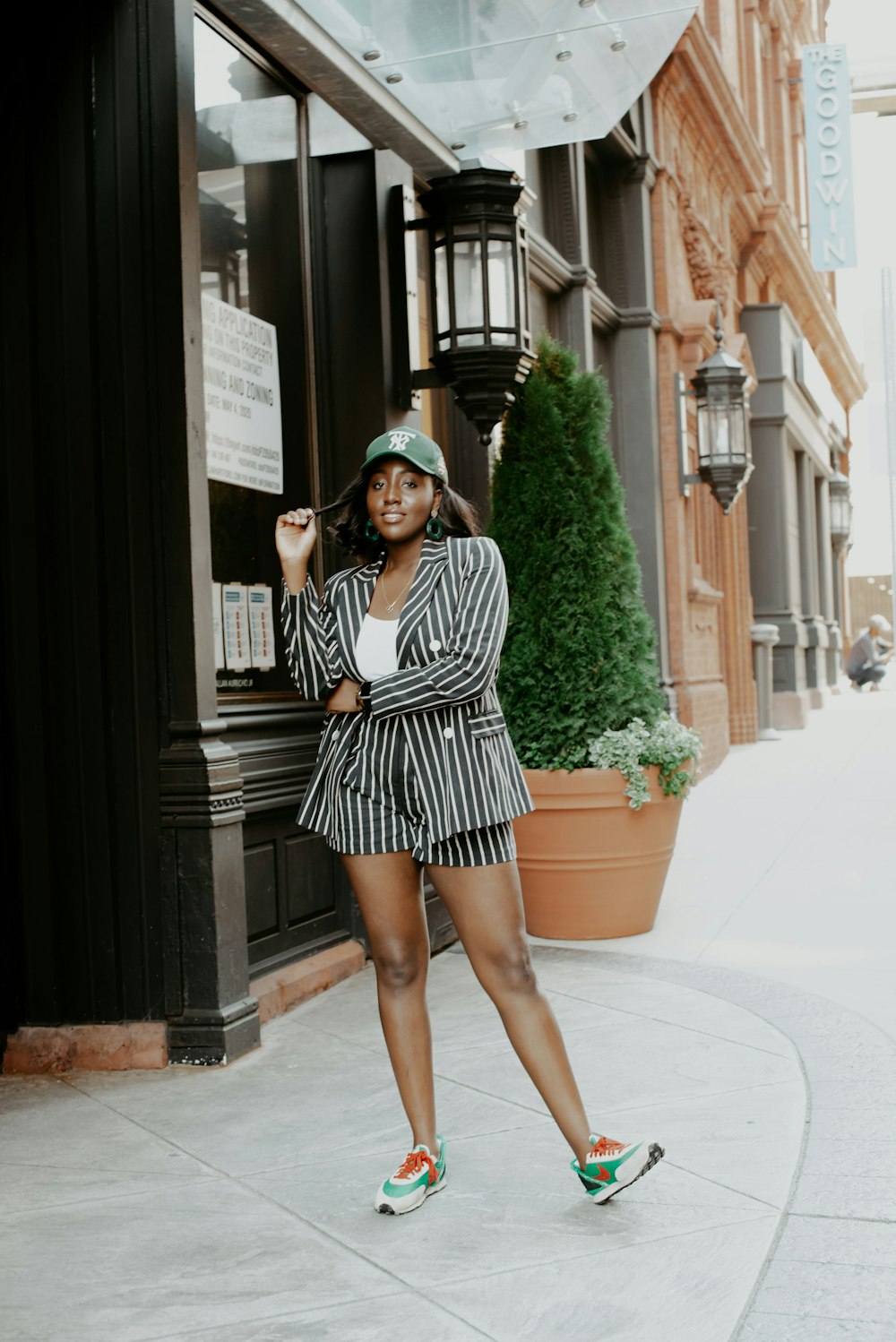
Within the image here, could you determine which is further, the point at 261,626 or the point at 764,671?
the point at 764,671

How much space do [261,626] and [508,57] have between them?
2.55m

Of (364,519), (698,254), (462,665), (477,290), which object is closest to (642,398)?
(698,254)

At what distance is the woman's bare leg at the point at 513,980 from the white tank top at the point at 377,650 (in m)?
0.50

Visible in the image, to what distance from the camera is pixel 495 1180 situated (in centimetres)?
371

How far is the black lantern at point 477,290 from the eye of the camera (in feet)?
21.5

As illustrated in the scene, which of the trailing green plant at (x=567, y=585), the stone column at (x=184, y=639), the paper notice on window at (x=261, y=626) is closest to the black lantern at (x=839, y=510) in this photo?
the trailing green plant at (x=567, y=585)

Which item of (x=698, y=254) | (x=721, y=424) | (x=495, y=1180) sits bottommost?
(x=495, y=1180)

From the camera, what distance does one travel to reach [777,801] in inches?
455

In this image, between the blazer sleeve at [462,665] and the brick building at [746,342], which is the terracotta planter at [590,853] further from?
the brick building at [746,342]

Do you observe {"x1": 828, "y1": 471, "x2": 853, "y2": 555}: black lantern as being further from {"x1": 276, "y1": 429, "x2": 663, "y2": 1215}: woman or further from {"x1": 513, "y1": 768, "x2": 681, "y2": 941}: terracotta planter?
{"x1": 276, "y1": 429, "x2": 663, "y2": 1215}: woman

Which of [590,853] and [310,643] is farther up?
[310,643]

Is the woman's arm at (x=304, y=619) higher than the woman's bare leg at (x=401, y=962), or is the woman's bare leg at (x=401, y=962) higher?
the woman's arm at (x=304, y=619)

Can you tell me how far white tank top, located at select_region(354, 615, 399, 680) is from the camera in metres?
3.51

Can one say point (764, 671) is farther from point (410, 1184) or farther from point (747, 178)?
point (410, 1184)
